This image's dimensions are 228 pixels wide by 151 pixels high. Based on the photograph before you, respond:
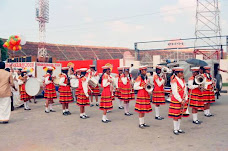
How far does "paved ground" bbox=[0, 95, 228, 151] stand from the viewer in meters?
4.74

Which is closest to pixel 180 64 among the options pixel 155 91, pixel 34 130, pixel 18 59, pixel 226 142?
pixel 155 91

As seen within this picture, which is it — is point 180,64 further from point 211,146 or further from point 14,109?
point 14,109

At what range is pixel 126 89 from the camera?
337 inches

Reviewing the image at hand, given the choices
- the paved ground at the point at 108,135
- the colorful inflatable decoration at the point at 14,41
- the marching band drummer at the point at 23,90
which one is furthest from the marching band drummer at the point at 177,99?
the colorful inflatable decoration at the point at 14,41

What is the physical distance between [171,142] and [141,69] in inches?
90.6

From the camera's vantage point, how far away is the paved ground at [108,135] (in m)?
4.74

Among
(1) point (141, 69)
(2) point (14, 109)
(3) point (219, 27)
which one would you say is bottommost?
(2) point (14, 109)

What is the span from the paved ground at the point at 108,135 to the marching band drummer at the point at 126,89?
679 millimetres

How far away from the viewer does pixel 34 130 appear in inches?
243

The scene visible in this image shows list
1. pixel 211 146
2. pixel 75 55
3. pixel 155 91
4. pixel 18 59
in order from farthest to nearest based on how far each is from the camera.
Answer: pixel 75 55, pixel 18 59, pixel 155 91, pixel 211 146

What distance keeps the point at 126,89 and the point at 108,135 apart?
3.20 metres

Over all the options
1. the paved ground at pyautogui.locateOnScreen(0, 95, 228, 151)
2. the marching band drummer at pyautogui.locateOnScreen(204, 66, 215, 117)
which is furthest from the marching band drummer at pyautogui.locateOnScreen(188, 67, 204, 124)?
the marching band drummer at pyautogui.locateOnScreen(204, 66, 215, 117)

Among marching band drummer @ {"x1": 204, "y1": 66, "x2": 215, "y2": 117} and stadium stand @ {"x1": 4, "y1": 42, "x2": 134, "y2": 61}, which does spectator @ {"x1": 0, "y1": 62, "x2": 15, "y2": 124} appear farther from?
stadium stand @ {"x1": 4, "y1": 42, "x2": 134, "y2": 61}

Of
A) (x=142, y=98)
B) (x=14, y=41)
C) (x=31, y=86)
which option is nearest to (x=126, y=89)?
(x=142, y=98)
